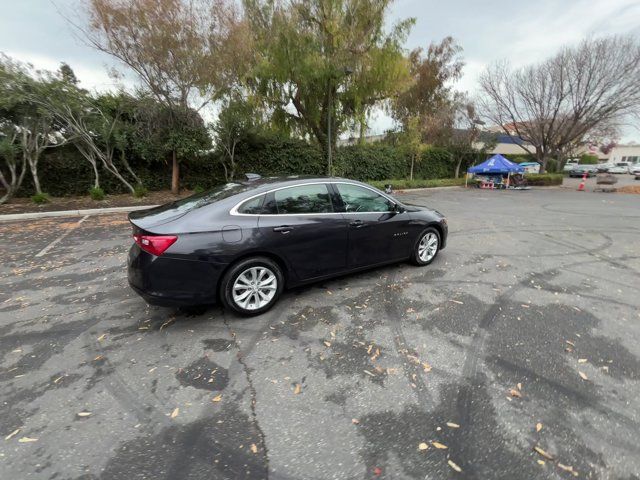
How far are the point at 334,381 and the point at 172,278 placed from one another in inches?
72.0

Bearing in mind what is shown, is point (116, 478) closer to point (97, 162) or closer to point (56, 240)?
point (56, 240)

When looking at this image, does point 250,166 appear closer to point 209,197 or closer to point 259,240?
point 209,197

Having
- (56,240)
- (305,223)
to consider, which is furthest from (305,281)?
(56,240)

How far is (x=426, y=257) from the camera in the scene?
208 inches

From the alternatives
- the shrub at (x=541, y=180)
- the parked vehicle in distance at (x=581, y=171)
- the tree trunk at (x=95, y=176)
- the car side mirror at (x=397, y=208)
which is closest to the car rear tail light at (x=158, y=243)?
the car side mirror at (x=397, y=208)

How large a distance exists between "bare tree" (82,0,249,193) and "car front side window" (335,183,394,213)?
1003cm

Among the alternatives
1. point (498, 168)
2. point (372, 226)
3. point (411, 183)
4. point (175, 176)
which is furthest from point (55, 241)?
point (498, 168)

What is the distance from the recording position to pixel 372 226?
14.5 ft

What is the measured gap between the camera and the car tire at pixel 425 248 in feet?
16.7

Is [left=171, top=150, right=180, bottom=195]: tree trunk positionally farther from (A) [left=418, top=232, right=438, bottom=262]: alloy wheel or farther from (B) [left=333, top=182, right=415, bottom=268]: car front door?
(A) [left=418, top=232, right=438, bottom=262]: alloy wheel

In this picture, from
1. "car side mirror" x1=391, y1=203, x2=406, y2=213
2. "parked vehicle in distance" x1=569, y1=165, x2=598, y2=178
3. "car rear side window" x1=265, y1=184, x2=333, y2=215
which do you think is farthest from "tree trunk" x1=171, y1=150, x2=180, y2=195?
"parked vehicle in distance" x1=569, y1=165, x2=598, y2=178

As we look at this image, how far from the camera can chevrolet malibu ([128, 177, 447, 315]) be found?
321 centimetres

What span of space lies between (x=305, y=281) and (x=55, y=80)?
1142cm

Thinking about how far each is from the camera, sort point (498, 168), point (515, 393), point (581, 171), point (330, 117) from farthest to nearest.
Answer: point (581, 171) < point (498, 168) < point (330, 117) < point (515, 393)
